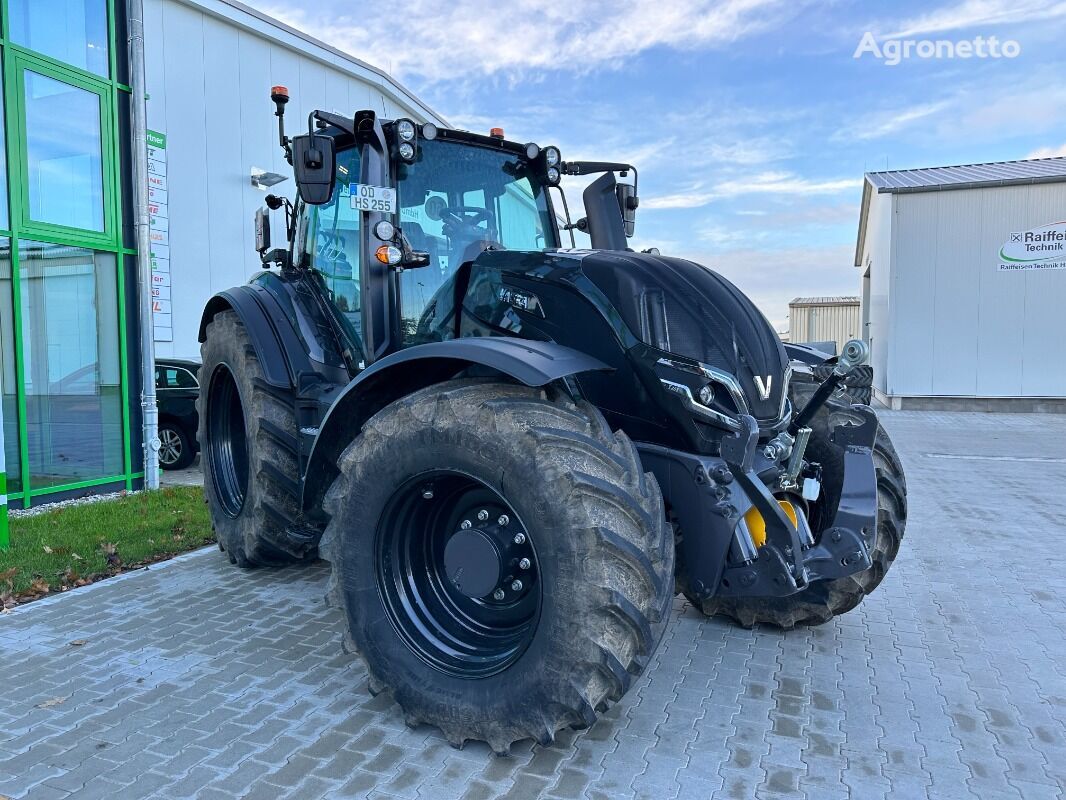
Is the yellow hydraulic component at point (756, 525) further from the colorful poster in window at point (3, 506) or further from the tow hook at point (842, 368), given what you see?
the colorful poster in window at point (3, 506)

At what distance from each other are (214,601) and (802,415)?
131 inches

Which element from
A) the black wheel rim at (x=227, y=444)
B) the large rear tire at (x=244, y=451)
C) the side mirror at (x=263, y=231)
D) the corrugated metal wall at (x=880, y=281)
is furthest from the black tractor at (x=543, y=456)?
the corrugated metal wall at (x=880, y=281)

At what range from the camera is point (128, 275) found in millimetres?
8109

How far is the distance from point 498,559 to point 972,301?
16.0 meters

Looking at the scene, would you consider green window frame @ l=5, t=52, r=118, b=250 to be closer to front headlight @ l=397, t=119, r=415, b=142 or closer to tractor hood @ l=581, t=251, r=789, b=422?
front headlight @ l=397, t=119, r=415, b=142

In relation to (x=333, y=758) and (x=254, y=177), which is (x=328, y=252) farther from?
(x=254, y=177)

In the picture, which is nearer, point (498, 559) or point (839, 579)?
point (498, 559)

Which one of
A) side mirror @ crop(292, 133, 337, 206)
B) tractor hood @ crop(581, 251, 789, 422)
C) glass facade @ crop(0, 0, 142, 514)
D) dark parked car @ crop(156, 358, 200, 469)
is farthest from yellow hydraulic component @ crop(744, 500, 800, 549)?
dark parked car @ crop(156, 358, 200, 469)

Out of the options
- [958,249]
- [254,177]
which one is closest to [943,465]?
[958,249]

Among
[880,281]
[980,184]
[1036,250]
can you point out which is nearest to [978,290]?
[1036,250]

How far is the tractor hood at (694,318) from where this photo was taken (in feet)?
10.1

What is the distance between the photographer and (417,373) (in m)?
3.37

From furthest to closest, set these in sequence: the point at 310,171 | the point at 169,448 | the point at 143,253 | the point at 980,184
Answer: the point at 980,184
the point at 169,448
the point at 143,253
the point at 310,171

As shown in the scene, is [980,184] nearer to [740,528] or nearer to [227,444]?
[227,444]
